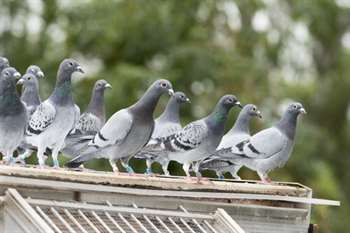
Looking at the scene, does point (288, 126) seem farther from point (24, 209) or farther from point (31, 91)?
A: point (24, 209)

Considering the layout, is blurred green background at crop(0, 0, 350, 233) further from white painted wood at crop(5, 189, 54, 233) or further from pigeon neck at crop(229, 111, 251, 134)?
white painted wood at crop(5, 189, 54, 233)

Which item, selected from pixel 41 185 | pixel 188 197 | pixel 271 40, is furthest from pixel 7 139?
pixel 271 40

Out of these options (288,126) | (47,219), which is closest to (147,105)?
(288,126)

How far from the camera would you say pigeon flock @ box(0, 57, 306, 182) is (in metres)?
11.8

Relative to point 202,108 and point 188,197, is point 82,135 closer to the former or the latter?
point 188,197

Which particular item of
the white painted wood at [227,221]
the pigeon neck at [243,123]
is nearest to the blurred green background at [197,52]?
the pigeon neck at [243,123]

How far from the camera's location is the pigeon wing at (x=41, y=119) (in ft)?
39.5

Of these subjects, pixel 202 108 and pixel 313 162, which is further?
pixel 313 162

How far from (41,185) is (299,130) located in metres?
19.0

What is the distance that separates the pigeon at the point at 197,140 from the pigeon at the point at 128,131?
543mm

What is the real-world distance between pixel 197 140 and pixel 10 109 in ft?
7.09

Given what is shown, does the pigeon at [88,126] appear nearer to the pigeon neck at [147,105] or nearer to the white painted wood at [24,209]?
the pigeon neck at [147,105]

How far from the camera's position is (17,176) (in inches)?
419

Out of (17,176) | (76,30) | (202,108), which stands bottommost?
(17,176)
